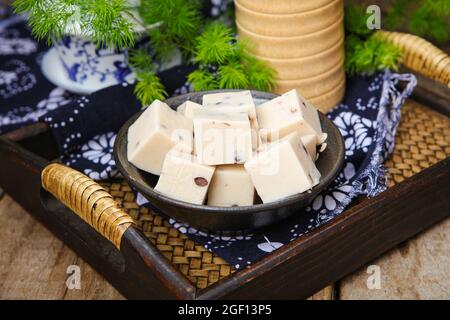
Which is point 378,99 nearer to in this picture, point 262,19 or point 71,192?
point 262,19

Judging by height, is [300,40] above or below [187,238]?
above

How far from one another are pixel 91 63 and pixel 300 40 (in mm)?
408

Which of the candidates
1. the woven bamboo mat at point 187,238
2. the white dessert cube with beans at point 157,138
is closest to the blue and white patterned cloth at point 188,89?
the woven bamboo mat at point 187,238

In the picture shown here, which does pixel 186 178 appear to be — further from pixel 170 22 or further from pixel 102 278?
pixel 170 22

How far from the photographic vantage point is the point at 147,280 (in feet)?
2.56

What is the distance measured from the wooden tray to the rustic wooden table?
0.02m

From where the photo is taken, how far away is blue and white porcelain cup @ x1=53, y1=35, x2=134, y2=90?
3.86 ft

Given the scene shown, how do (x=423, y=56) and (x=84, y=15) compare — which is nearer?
(x=84, y=15)

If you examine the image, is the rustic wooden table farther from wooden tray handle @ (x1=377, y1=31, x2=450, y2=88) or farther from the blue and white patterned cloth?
wooden tray handle @ (x1=377, y1=31, x2=450, y2=88)

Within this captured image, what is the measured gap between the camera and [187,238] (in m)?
0.92

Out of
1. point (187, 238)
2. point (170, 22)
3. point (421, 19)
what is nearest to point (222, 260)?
point (187, 238)

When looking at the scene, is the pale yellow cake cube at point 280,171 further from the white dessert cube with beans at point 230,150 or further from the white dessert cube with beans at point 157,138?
the white dessert cube with beans at point 157,138

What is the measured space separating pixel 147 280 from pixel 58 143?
39 centimetres
